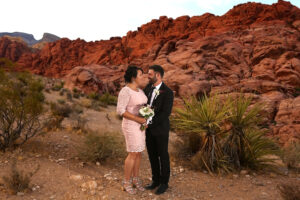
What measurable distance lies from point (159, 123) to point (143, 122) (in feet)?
1.03

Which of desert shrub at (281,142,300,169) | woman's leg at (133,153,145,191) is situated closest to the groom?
woman's leg at (133,153,145,191)

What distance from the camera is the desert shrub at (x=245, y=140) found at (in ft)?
15.9

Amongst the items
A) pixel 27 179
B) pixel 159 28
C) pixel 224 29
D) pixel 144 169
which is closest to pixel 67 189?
pixel 27 179

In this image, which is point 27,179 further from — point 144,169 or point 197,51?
point 197,51

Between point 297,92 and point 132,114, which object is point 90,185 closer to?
point 132,114

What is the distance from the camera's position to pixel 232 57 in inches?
959

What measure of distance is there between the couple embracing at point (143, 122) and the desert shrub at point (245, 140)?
6.25 feet

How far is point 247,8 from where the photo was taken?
37.2m

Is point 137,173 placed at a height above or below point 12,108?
below

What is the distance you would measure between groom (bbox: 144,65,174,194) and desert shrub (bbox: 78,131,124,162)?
1.56 metres

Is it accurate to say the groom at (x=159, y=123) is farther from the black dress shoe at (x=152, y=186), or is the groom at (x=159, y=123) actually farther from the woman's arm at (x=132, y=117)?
the woman's arm at (x=132, y=117)

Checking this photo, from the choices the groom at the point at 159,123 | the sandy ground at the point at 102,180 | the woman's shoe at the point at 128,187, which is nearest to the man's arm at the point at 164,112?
the groom at the point at 159,123

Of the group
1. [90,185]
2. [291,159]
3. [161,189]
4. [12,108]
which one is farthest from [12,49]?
[291,159]

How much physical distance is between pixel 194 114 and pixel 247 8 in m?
39.1
